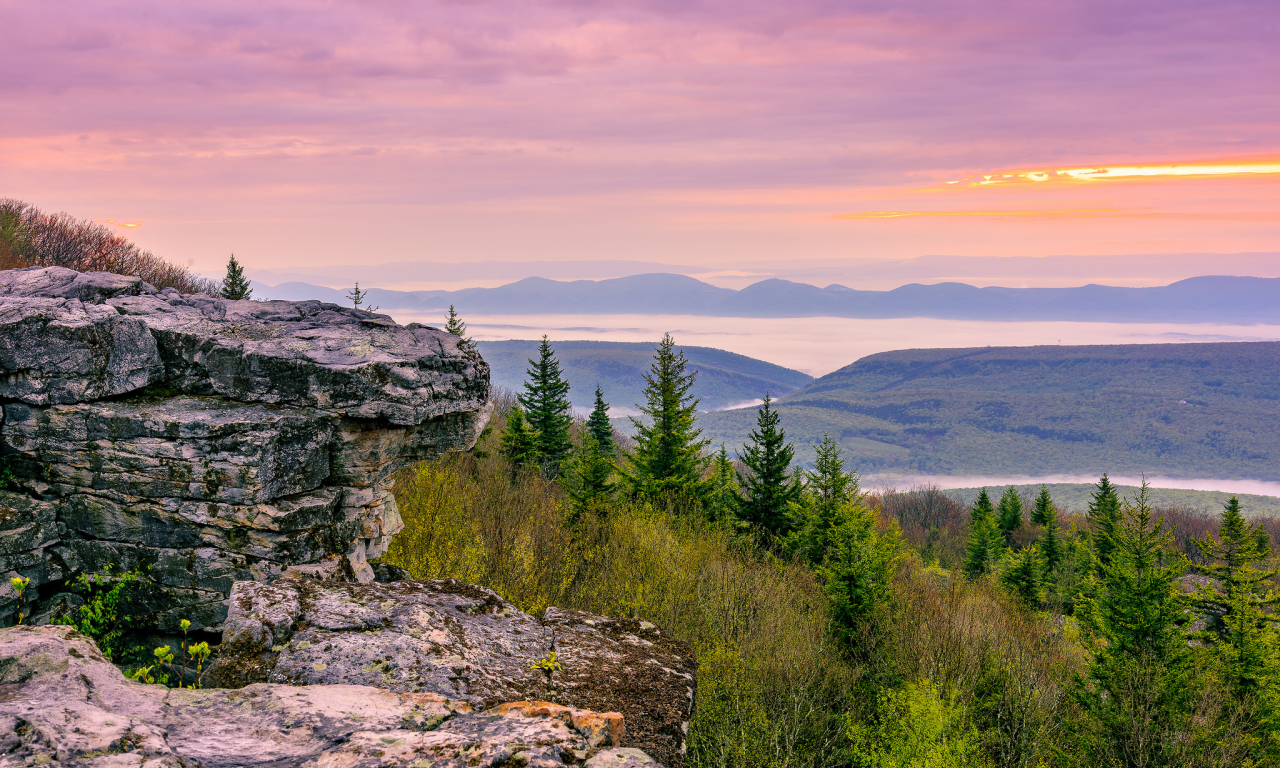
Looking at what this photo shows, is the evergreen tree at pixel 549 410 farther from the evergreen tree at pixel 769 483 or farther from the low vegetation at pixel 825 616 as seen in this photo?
the evergreen tree at pixel 769 483

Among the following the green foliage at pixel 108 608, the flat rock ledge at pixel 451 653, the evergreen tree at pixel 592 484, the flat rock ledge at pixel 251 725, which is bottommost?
the evergreen tree at pixel 592 484

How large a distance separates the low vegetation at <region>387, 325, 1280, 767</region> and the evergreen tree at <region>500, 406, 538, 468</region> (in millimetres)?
3838

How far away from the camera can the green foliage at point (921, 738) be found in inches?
662

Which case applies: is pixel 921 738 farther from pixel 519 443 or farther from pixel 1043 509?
pixel 1043 509

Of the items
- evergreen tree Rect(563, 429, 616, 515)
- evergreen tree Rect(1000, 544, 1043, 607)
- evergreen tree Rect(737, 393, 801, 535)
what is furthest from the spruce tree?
evergreen tree Rect(563, 429, 616, 515)

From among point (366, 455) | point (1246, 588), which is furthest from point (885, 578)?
point (366, 455)

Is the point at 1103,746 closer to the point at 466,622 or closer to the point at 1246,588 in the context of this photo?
the point at 1246,588

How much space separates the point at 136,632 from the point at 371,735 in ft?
29.5

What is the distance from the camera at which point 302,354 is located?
38.7ft

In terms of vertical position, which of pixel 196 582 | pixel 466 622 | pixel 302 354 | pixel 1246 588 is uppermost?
pixel 302 354

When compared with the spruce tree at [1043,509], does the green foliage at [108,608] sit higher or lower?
higher

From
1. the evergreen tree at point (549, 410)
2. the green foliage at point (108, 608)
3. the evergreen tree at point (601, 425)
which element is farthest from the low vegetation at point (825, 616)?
the evergreen tree at point (601, 425)

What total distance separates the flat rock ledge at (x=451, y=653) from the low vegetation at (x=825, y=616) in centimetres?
836

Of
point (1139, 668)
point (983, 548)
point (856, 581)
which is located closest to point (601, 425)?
point (856, 581)
